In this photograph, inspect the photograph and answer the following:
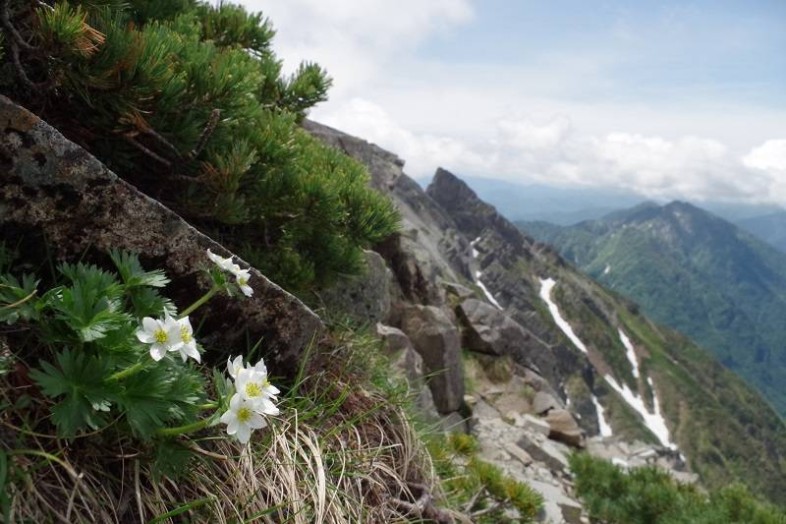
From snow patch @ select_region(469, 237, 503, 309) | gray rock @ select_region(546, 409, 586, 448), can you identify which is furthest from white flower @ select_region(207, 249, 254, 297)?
snow patch @ select_region(469, 237, 503, 309)

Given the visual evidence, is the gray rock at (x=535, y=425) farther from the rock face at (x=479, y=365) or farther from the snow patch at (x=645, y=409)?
the snow patch at (x=645, y=409)

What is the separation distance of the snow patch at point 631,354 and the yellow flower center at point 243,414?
7569 inches

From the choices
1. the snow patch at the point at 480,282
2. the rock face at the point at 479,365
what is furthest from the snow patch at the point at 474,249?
the rock face at the point at 479,365

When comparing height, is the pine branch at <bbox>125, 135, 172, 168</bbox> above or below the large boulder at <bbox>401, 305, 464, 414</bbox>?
above

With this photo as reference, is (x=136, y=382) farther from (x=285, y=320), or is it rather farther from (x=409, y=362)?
(x=409, y=362)

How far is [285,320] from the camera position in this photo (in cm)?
339

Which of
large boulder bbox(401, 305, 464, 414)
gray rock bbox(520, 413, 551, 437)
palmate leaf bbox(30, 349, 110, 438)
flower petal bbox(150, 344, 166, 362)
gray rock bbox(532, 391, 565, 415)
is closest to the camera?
palmate leaf bbox(30, 349, 110, 438)

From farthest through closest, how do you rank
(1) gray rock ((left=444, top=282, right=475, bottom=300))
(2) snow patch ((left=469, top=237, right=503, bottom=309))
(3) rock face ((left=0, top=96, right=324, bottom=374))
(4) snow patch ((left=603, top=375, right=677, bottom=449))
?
(4) snow patch ((left=603, top=375, right=677, bottom=449))
(2) snow patch ((left=469, top=237, right=503, bottom=309))
(1) gray rock ((left=444, top=282, right=475, bottom=300))
(3) rock face ((left=0, top=96, right=324, bottom=374))

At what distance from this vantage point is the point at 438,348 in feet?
40.5

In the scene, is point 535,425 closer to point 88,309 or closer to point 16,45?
point 16,45

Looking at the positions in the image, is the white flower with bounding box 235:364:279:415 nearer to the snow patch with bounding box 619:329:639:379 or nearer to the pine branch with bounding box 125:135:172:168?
the pine branch with bounding box 125:135:172:168

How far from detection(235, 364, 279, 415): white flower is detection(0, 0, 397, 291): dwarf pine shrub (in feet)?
6.02

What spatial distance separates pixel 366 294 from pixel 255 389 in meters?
5.23

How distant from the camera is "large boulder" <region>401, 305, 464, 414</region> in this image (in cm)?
1221
